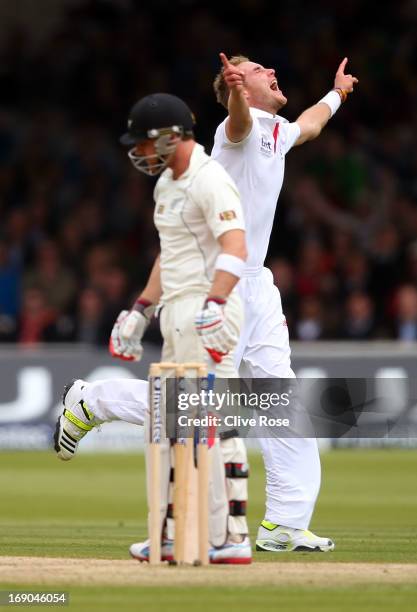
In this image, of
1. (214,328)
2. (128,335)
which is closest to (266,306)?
(128,335)

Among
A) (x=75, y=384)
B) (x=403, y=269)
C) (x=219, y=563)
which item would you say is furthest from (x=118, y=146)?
(x=219, y=563)

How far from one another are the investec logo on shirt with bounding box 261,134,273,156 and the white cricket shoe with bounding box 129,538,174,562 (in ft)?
7.20

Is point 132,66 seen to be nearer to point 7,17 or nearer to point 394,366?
point 7,17

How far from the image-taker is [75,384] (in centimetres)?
829

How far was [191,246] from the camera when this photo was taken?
718cm

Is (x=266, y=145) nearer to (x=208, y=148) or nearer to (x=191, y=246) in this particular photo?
(x=191, y=246)

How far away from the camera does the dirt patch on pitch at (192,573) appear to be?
662 cm

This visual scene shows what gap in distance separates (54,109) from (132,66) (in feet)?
4.61

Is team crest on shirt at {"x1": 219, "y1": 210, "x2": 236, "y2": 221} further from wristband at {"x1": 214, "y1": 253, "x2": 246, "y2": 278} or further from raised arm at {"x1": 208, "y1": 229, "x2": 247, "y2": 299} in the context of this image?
wristband at {"x1": 214, "y1": 253, "x2": 246, "y2": 278}

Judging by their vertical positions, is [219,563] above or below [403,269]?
below

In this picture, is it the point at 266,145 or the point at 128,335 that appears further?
the point at 266,145

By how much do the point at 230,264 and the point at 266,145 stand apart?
153 cm

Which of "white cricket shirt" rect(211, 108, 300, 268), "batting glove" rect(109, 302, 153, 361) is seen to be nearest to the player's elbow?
"white cricket shirt" rect(211, 108, 300, 268)

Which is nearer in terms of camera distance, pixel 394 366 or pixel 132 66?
pixel 394 366
